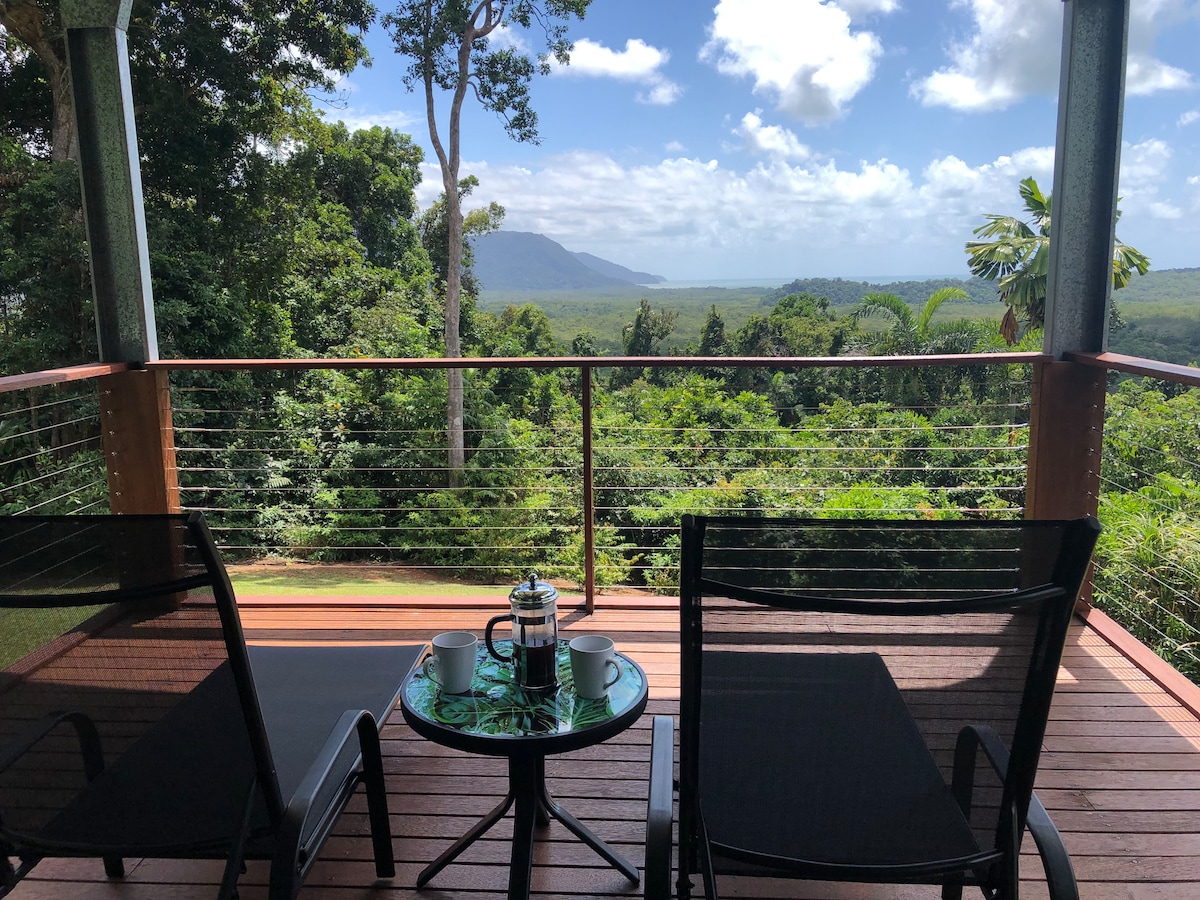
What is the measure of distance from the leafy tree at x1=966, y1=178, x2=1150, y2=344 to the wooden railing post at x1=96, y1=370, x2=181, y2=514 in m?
Answer: 16.5

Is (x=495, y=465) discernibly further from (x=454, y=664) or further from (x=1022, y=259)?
(x=1022, y=259)

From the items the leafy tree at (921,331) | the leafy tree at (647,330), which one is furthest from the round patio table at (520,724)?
the leafy tree at (647,330)

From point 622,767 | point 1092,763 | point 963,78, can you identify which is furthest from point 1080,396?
point 963,78

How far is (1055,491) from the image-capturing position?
3262mm

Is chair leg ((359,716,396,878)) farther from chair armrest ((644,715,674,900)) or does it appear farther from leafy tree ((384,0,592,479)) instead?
leafy tree ((384,0,592,479))

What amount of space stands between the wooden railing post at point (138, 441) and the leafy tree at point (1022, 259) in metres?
16.5

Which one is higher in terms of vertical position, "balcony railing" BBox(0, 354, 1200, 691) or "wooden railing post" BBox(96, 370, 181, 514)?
"wooden railing post" BBox(96, 370, 181, 514)

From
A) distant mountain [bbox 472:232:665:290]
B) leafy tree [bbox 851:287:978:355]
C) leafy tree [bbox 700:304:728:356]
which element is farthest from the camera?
leafy tree [bbox 700:304:728:356]

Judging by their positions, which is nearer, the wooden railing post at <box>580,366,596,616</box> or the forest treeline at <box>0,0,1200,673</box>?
the wooden railing post at <box>580,366,596,616</box>

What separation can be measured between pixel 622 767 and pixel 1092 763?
1308mm

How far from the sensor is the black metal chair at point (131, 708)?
112 centimetres

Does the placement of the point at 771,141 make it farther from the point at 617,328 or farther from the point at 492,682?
the point at 492,682

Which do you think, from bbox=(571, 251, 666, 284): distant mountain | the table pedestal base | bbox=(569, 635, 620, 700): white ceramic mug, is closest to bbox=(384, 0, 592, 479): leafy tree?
the table pedestal base

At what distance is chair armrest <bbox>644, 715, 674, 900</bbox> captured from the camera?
115 cm
